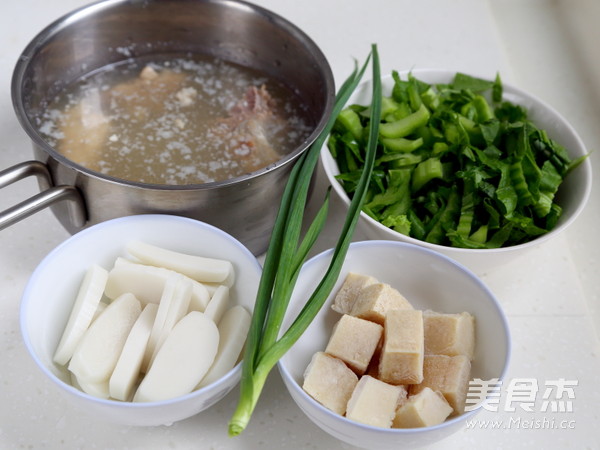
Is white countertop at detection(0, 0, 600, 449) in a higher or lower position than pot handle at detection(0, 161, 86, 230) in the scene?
lower

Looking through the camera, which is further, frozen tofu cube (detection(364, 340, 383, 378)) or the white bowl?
frozen tofu cube (detection(364, 340, 383, 378))

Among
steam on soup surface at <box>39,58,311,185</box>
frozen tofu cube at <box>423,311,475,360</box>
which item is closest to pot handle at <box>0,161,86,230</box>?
steam on soup surface at <box>39,58,311,185</box>

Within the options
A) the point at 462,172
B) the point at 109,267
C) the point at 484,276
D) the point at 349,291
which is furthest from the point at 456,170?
the point at 109,267

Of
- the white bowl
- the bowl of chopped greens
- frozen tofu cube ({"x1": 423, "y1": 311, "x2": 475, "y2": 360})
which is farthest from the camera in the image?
the bowl of chopped greens

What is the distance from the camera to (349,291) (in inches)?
42.6

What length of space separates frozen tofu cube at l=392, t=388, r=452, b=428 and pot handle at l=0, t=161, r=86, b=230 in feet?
1.88

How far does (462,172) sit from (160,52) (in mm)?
712

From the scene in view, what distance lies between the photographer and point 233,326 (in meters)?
0.98

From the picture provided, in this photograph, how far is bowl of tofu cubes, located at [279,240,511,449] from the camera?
2.94 ft

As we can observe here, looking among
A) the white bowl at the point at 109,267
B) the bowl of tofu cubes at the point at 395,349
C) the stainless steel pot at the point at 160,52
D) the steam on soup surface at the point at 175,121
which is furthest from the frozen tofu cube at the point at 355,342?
the steam on soup surface at the point at 175,121

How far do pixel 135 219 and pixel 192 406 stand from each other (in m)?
0.32

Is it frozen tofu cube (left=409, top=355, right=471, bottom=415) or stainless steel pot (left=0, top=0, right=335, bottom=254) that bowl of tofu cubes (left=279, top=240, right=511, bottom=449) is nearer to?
frozen tofu cube (left=409, top=355, right=471, bottom=415)

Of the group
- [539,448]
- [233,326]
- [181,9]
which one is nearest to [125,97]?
[181,9]

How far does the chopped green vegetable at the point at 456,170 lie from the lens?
1.19 m
